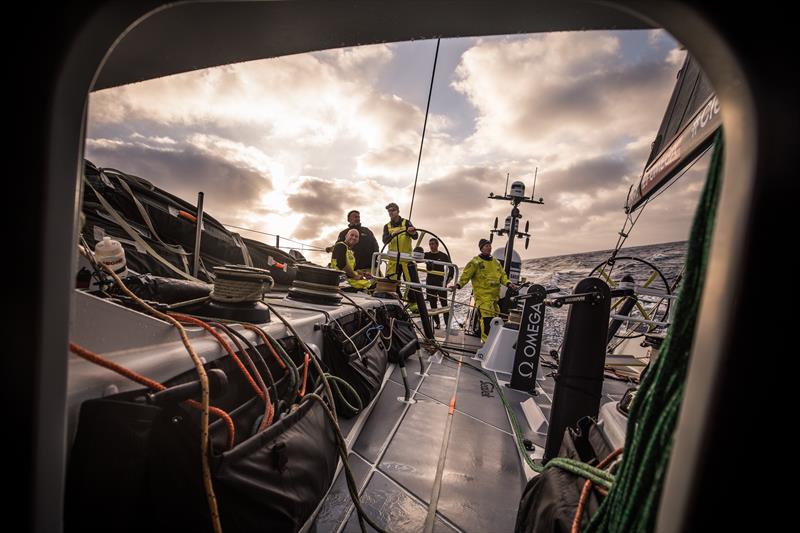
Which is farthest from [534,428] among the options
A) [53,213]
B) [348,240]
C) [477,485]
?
[348,240]

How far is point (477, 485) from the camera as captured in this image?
1.60 m

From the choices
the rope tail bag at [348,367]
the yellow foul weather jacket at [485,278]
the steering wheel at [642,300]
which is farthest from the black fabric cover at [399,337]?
the yellow foul weather jacket at [485,278]

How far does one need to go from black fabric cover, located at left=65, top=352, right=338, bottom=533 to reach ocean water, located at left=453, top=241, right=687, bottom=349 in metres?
1.66

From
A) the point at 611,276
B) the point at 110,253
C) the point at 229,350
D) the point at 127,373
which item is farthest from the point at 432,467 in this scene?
the point at 611,276

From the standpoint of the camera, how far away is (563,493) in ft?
2.85

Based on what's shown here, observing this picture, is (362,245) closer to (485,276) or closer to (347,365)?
(485,276)

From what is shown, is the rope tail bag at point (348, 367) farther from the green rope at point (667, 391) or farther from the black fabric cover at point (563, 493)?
the green rope at point (667, 391)

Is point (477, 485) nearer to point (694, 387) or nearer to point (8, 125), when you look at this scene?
point (694, 387)

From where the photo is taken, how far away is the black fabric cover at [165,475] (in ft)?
2.24

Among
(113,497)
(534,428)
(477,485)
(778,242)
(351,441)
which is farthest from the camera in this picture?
(534,428)

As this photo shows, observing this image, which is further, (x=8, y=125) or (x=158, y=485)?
(x=158, y=485)

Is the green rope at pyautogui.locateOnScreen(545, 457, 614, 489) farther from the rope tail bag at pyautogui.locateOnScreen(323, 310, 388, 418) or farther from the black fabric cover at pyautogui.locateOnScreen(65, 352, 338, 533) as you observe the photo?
the rope tail bag at pyautogui.locateOnScreen(323, 310, 388, 418)

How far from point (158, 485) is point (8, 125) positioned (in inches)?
28.1

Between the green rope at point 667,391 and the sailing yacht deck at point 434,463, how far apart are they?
1011 millimetres
